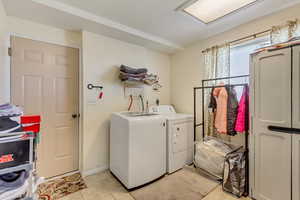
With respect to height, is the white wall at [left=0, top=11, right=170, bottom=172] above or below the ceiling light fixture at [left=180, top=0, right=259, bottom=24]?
below

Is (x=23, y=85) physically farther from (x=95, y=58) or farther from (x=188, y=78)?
(x=188, y=78)

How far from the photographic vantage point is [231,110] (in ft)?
6.45

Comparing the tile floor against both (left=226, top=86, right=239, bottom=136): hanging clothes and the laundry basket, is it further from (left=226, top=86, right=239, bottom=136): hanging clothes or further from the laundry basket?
(left=226, top=86, right=239, bottom=136): hanging clothes

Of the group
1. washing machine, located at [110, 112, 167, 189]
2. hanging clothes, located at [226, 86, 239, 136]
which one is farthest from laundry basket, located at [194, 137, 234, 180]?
washing machine, located at [110, 112, 167, 189]

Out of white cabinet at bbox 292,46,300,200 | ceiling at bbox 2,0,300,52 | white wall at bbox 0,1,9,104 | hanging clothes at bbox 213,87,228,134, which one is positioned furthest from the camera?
hanging clothes at bbox 213,87,228,134

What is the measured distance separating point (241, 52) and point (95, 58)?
2.41m

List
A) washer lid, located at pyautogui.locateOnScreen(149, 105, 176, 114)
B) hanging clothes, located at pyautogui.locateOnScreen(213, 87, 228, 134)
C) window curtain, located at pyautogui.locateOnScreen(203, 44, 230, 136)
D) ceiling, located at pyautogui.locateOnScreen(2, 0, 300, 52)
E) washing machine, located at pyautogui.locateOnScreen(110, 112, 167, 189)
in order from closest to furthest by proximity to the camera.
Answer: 1. ceiling, located at pyautogui.locateOnScreen(2, 0, 300, 52)
2. washing machine, located at pyautogui.locateOnScreen(110, 112, 167, 189)
3. hanging clothes, located at pyautogui.locateOnScreen(213, 87, 228, 134)
4. window curtain, located at pyautogui.locateOnScreen(203, 44, 230, 136)
5. washer lid, located at pyautogui.locateOnScreen(149, 105, 176, 114)

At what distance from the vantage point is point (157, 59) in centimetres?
321

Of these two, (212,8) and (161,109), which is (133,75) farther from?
(212,8)

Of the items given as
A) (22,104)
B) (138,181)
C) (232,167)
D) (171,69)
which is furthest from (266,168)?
(22,104)

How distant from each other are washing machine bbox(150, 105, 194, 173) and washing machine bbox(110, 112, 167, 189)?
11 centimetres

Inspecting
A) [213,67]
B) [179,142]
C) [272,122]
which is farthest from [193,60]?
[272,122]

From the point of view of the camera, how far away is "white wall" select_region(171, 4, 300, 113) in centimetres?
191

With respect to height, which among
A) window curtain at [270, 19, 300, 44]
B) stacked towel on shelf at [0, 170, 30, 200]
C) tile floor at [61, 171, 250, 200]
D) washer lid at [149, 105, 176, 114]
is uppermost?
window curtain at [270, 19, 300, 44]
